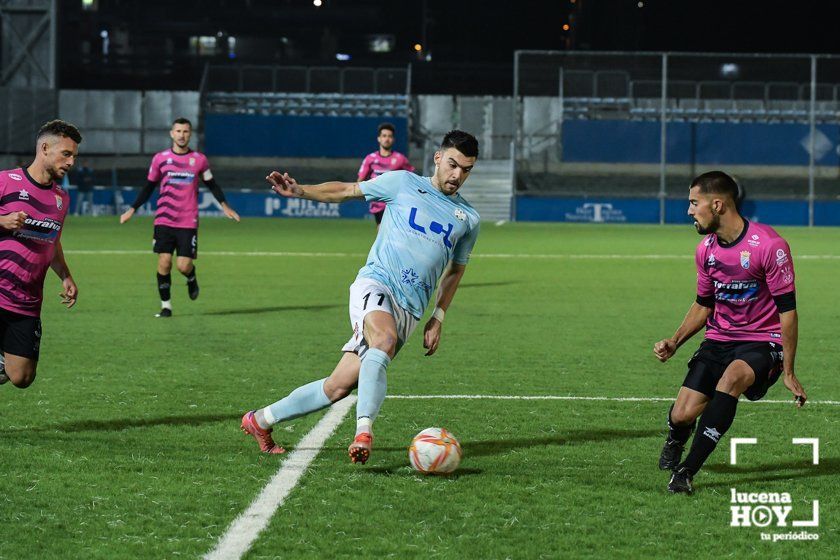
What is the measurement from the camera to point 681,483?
575cm

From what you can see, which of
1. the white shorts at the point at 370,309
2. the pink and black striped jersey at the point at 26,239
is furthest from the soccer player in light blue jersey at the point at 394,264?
the pink and black striped jersey at the point at 26,239

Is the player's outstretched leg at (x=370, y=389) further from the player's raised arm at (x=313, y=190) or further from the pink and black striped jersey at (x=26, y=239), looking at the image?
the pink and black striped jersey at (x=26, y=239)

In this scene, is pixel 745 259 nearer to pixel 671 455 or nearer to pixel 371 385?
pixel 671 455

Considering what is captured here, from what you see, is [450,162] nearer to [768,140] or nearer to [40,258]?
[40,258]

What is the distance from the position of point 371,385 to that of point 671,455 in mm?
1579

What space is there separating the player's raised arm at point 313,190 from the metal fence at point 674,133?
28.7 metres

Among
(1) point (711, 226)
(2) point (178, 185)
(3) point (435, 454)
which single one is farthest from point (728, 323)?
(2) point (178, 185)

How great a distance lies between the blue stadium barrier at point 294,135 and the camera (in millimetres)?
44375

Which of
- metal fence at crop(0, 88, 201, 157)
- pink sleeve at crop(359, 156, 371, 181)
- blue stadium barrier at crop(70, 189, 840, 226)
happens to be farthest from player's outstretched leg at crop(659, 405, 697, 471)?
metal fence at crop(0, 88, 201, 157)

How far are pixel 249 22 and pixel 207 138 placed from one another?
2873cm

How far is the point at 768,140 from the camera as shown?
3934 centimetres

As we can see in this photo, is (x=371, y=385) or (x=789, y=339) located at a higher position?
(x=789, y=339)

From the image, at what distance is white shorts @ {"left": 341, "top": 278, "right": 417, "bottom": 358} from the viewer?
20.5 feet

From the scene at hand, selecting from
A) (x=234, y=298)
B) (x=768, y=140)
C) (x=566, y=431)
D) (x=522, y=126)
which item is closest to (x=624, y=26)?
(x=522, y=126)
